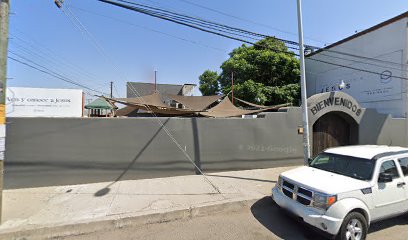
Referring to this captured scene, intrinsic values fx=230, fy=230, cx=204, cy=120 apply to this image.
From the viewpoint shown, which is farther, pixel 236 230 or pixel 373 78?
pixel 373 78

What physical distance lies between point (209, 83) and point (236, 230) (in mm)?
25156

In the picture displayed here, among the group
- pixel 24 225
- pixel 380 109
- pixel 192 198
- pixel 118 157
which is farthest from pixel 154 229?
pixel 380 109

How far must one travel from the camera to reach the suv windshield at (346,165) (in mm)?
4381

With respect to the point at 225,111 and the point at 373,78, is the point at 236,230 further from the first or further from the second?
the point at 373,78

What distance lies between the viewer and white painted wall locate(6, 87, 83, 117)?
6488 millimetres

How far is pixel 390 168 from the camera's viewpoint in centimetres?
452

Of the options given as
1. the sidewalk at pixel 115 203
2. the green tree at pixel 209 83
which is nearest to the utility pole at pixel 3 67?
the sidewalk at pixel 115 203

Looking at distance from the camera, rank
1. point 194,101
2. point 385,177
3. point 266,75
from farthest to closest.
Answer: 1. point 266,75
2. point 194,101
3. point 385,177

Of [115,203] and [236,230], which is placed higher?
[115,203]

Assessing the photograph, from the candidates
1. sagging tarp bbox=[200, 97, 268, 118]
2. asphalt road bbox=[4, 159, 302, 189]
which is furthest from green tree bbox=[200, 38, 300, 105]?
asphalt road bbox=[4, 159, 302, 189]

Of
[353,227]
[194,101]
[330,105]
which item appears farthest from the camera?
[194,101]

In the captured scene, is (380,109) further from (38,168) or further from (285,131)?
(38,168)

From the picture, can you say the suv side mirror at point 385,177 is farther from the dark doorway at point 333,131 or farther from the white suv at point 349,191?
the dark doorway at point 333,131

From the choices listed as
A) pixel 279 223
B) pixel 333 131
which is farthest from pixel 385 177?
pixel 333 131
